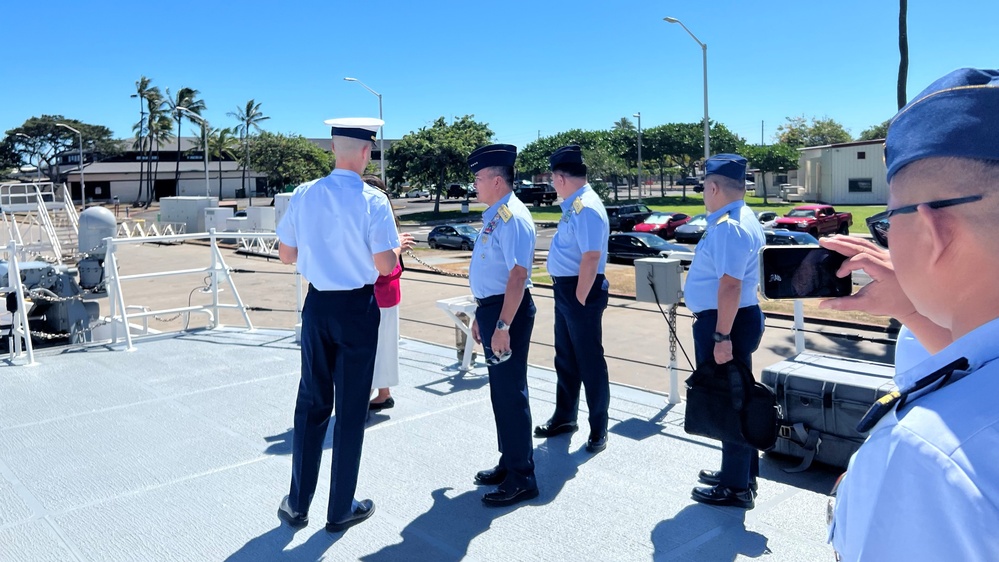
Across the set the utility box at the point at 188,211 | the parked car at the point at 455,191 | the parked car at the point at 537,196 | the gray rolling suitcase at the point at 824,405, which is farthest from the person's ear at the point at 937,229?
the parked car at the point at 455,191

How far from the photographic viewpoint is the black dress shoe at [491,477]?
13.8 feet

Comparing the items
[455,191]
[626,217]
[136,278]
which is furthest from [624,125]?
[136,278]

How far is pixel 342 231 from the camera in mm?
3609

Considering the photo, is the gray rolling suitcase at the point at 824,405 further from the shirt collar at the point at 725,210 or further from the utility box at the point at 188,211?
the utility box at the point at 188,211

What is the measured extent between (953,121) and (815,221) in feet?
112

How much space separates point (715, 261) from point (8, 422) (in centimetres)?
485

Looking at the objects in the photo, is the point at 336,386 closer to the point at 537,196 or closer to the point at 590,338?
the point at 590,338

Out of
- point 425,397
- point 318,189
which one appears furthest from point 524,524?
point 425,397

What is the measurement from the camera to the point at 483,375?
655 cm

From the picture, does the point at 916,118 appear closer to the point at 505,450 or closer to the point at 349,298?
the point at 349,298

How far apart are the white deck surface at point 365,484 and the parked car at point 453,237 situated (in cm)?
2432

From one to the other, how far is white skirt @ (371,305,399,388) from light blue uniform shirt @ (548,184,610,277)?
1.53 m

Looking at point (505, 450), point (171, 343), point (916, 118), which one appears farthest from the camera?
point (171, 343)

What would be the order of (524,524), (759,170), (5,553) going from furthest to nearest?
(759,170), (524,524), (5,553)
